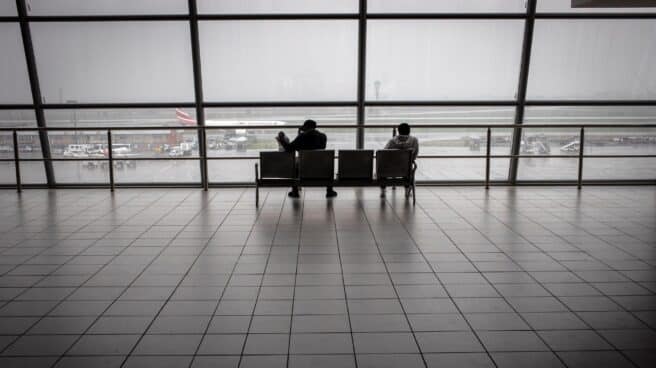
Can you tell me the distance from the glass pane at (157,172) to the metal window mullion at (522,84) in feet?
16.3

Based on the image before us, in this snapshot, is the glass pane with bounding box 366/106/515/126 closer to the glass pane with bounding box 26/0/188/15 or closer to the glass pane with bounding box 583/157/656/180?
the glass pane with bounding box 583/157/656/180

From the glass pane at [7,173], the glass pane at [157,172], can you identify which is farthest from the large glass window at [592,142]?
the glass pane at [7,173]

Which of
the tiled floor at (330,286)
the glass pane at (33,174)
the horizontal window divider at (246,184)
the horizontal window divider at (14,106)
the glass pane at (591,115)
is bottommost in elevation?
the tiled floor at (330,286)

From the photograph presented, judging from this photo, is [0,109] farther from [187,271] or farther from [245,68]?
[187,271]

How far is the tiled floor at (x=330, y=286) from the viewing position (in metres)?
2.76

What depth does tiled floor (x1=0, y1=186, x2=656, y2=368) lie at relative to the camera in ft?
9.07

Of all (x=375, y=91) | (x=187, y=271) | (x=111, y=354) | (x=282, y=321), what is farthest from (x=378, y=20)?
(x=111, y=354)

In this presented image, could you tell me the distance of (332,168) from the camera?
21.4ft

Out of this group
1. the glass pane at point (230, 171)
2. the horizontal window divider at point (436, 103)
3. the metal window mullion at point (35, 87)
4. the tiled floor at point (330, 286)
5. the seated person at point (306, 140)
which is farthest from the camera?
the glass pane at point (230, 171)

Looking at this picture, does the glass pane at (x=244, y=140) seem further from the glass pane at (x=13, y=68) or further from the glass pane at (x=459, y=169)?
the glass pane at (x=13, y=68)

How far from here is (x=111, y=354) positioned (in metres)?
2.73

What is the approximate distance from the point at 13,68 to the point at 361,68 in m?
5.27

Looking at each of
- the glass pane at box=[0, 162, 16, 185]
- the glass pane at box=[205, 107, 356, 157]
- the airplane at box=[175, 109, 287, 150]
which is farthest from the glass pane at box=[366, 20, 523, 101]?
the glass pane at box=[0, 162, 16, 185]

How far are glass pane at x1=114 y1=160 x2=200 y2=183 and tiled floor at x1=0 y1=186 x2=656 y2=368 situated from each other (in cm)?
169
